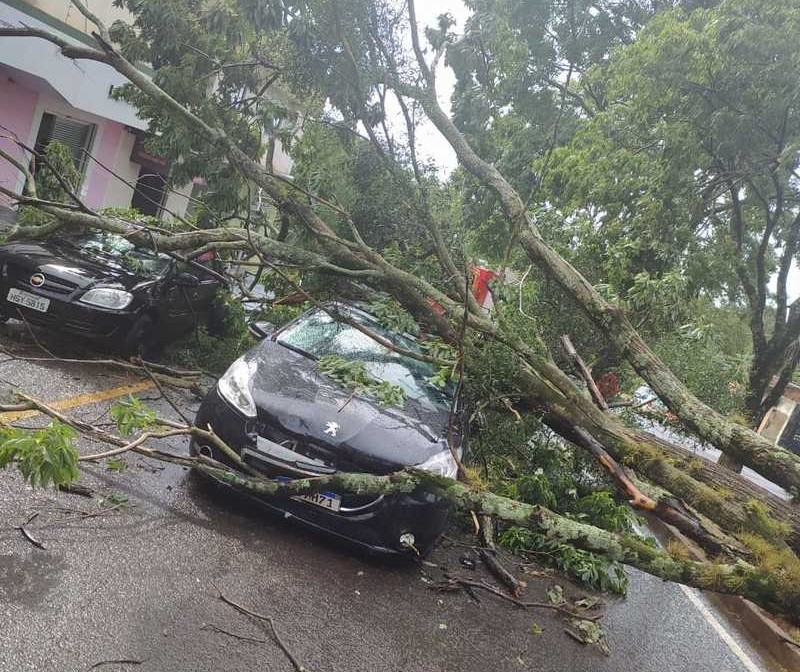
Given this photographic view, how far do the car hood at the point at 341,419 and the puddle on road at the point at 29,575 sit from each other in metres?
1.38

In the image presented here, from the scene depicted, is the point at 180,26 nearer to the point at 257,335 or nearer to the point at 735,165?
the point at 257,335

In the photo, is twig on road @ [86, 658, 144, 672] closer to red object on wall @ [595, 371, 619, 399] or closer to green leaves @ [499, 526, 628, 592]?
green leaves @ [499, 526, 628, 592]

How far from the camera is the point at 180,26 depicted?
30.2 feet

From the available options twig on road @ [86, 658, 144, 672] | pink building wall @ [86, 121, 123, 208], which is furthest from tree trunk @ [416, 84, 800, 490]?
pink building wall @ [86, 121, 123, 208]

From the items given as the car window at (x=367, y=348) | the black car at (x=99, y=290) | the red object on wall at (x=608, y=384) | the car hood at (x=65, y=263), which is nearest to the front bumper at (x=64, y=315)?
the black car at (x=99, y=290)

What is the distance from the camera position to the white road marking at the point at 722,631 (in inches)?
204

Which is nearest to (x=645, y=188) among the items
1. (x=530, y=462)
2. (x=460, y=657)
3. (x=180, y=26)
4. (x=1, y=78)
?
(x=530, y=462)

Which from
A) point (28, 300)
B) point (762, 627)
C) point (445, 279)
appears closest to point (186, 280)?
point (28, 300)

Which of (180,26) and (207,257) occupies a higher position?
(180,26)

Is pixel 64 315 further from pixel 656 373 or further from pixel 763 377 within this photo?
pixel 763 377

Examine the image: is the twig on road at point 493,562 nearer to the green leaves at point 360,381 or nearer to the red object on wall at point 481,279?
the green leaves at point 360,381

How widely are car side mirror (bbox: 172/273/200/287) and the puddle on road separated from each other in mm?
4460

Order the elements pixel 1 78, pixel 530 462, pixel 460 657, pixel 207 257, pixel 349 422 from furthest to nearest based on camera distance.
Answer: pixel 1 78, pixel 207 257, pixel 530 462, pixel 349 422, pixel 460 657

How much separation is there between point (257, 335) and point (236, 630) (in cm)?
279
